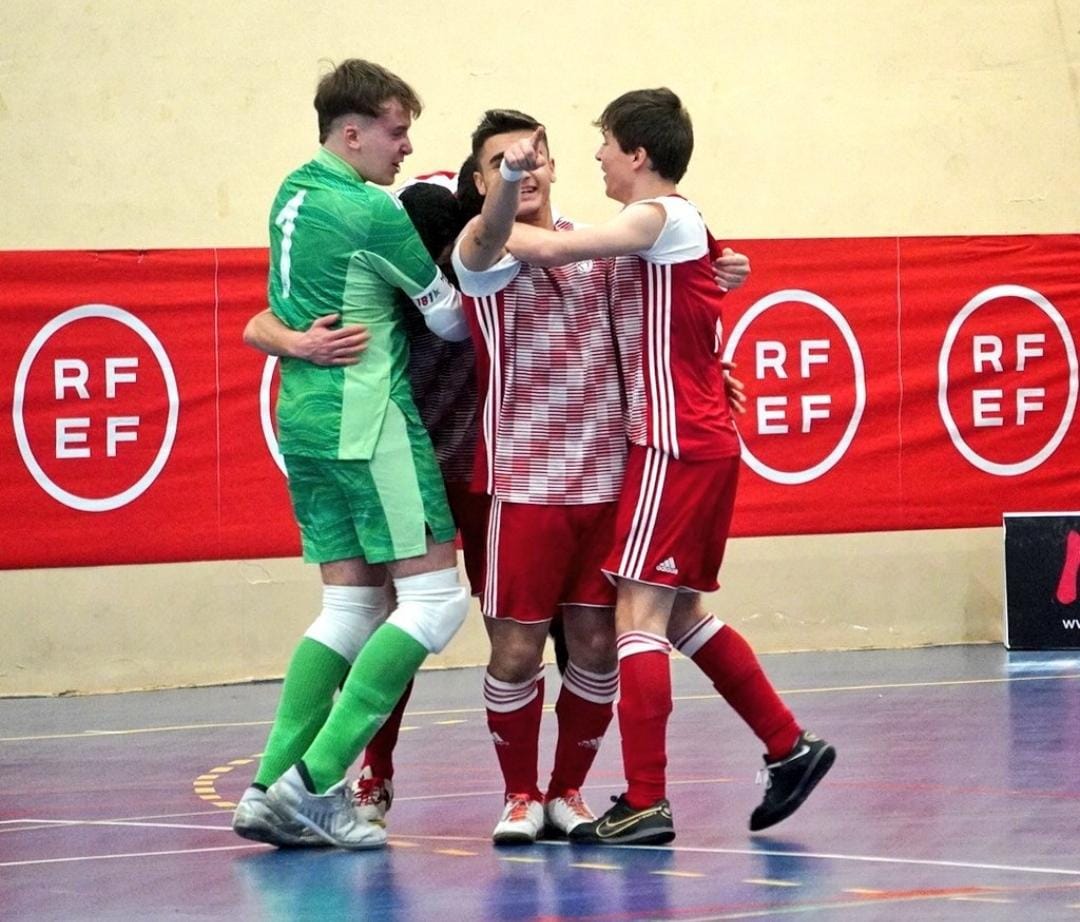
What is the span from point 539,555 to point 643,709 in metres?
0.40

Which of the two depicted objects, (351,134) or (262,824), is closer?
(262,824)

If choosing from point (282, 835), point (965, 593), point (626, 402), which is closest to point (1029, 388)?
point (965, 593)

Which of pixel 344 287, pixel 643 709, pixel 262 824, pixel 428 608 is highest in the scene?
pixel 344 287

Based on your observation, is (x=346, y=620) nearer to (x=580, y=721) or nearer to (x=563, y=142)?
(x=580, y=721)

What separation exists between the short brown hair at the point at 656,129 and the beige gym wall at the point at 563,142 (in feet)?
13.1

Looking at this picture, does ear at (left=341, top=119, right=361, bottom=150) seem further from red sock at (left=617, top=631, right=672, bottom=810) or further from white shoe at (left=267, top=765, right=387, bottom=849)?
white shoe at (left=267, top=765, right=387, bottom=849)

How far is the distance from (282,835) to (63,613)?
12.9 ft

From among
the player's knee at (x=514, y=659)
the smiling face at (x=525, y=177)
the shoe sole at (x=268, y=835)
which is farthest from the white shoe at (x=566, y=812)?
the smiling face at (x=525, y=177)

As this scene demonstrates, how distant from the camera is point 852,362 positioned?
28.5 feet

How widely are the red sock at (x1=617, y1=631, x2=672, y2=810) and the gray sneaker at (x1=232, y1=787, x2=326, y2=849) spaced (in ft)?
2.36

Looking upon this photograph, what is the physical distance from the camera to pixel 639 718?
4.26 metres

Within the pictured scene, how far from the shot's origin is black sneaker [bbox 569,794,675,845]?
4258 mm

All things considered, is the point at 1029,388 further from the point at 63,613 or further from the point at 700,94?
the point at 63,613

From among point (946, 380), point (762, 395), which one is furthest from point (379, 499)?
point (946, 380)
